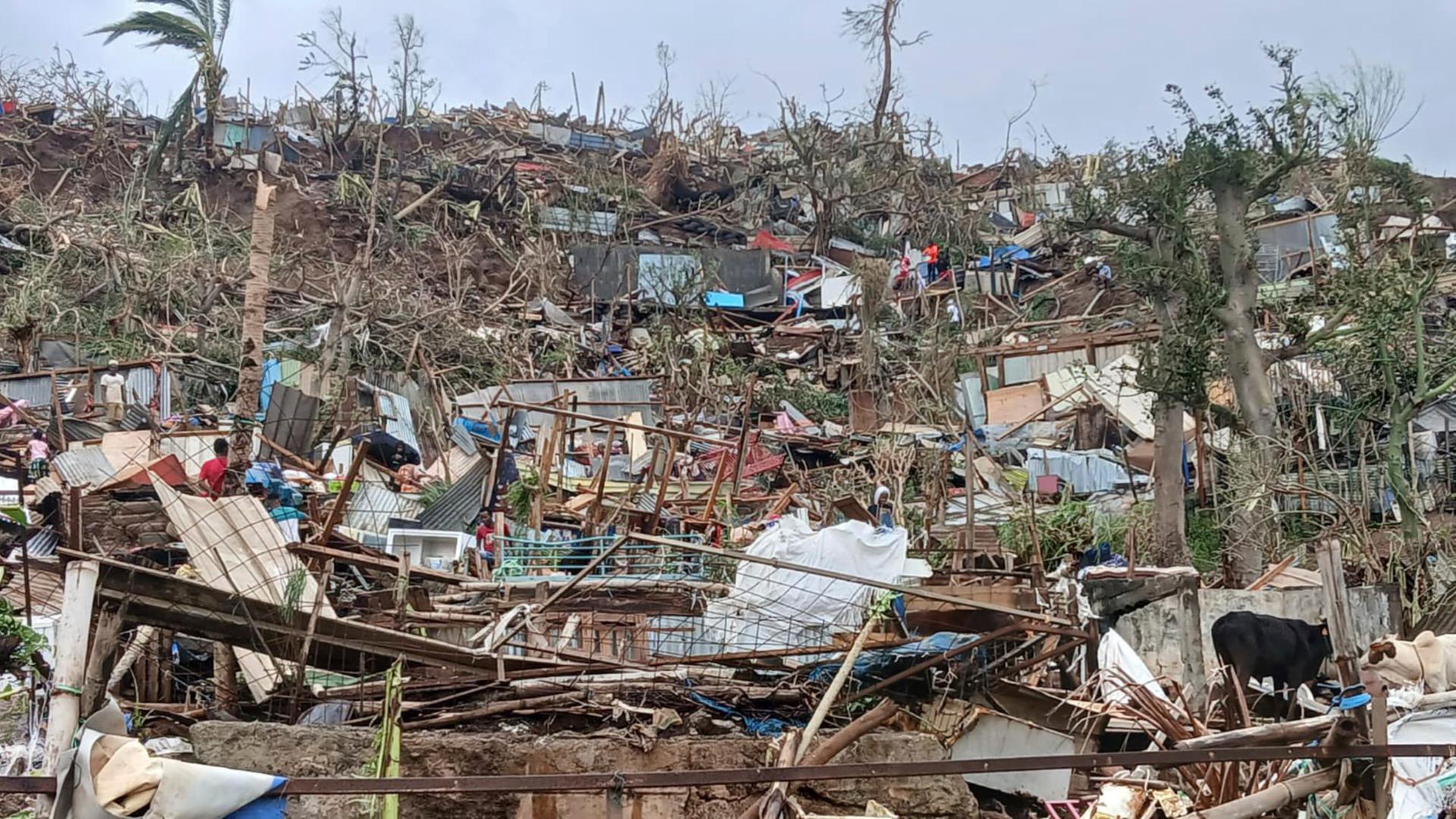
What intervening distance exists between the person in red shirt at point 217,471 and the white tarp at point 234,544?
9.02ft

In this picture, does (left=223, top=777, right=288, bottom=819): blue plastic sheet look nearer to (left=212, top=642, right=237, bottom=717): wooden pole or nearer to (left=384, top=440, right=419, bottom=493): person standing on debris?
(left=212, top=642, right=237, bottom=717): wooden pole

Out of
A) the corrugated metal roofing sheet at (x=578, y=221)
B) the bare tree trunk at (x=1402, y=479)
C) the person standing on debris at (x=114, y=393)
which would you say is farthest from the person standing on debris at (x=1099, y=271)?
the person standing on debris at (x=114, y=393)

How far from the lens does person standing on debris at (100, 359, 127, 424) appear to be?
14312mm

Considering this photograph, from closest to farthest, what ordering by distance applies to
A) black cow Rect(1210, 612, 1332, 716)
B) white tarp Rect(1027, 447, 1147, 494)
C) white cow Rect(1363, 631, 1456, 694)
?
white cow Rect(1363, 631, 1456, 694)
black cow Rect(1210, 612, 1332, 716)
white tarp Rect(1027, 447, 1147, 494)

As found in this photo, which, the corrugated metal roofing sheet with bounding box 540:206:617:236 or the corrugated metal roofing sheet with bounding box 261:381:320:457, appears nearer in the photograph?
the corrugated metal roofing sheet with bounding box 261:381:320:457

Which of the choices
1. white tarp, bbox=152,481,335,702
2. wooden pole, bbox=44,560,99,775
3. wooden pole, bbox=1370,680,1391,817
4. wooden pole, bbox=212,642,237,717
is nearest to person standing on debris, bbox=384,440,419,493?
white tarp, bbox=152,481,335,702

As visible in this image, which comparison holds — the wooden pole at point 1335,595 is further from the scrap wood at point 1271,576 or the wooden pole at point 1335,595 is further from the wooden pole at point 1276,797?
the scrap wood at point 1271,576

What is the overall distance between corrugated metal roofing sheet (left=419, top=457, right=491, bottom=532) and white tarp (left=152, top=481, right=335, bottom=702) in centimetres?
512

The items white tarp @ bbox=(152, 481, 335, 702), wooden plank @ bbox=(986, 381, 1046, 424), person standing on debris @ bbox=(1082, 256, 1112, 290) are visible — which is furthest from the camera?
person standing on debris @ bbox=(1082, 256, 1112, 290)

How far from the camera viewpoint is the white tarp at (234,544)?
6.88m

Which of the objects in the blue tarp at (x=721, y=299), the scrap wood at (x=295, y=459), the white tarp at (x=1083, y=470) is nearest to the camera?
A: the scrap wood at (x=295, y=459)

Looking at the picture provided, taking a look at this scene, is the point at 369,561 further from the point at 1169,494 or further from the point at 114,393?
the point at 114,393

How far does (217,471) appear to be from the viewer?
35.3ft

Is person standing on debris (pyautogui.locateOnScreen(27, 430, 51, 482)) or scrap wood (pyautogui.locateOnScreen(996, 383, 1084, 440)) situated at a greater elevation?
scrap wood (pyautogui.locateOnScreen(996, 383, 1084, 440))
